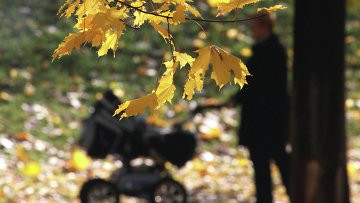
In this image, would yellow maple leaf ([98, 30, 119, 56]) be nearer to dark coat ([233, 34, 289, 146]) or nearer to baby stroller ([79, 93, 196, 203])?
dark coat ([233, 34, 289, 146])

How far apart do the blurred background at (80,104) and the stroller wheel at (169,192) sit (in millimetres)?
625

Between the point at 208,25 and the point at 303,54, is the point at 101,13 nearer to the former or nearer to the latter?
the point at 303,54

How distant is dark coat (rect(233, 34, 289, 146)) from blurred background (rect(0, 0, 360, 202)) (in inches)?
58.0

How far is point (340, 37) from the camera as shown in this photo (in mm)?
4672

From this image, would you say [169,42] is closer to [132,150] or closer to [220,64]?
[220,64]

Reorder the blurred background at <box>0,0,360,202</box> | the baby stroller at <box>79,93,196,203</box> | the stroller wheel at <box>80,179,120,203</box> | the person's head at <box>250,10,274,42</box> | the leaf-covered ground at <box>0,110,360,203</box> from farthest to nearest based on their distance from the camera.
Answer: the blurred background at <box>0,0,360,202</box>, the leaf-covered ground at <box>0,110,360,203</box>, the stroller wheel at <box>80,179,120,203</box>, the baby stroller at <box>79,93,196,203</box>, the person's head at <box>250,10,274,42</box>

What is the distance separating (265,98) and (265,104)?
1.9 inches

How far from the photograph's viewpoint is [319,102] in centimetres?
475

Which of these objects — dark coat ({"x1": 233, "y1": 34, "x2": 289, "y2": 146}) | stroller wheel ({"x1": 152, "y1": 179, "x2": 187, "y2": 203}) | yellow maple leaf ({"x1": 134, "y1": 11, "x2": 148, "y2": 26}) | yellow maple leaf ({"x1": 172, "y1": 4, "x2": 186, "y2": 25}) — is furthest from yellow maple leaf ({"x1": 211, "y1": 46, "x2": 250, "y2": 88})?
stroller wheel ({"x1": 152, "y1": 179, "x2": 187, "y2": 203})

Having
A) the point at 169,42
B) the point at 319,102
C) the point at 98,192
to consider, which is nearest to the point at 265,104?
the point at 319,102

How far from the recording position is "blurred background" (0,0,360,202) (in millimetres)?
7281

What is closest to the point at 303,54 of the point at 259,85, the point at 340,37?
the point at 340,37

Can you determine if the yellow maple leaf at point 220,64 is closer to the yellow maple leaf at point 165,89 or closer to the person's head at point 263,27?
the yellow maple leaf at point 165,89

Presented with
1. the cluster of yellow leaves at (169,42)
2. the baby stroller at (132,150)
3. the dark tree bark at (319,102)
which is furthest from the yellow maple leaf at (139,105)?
the baby stroller at (132,150)
